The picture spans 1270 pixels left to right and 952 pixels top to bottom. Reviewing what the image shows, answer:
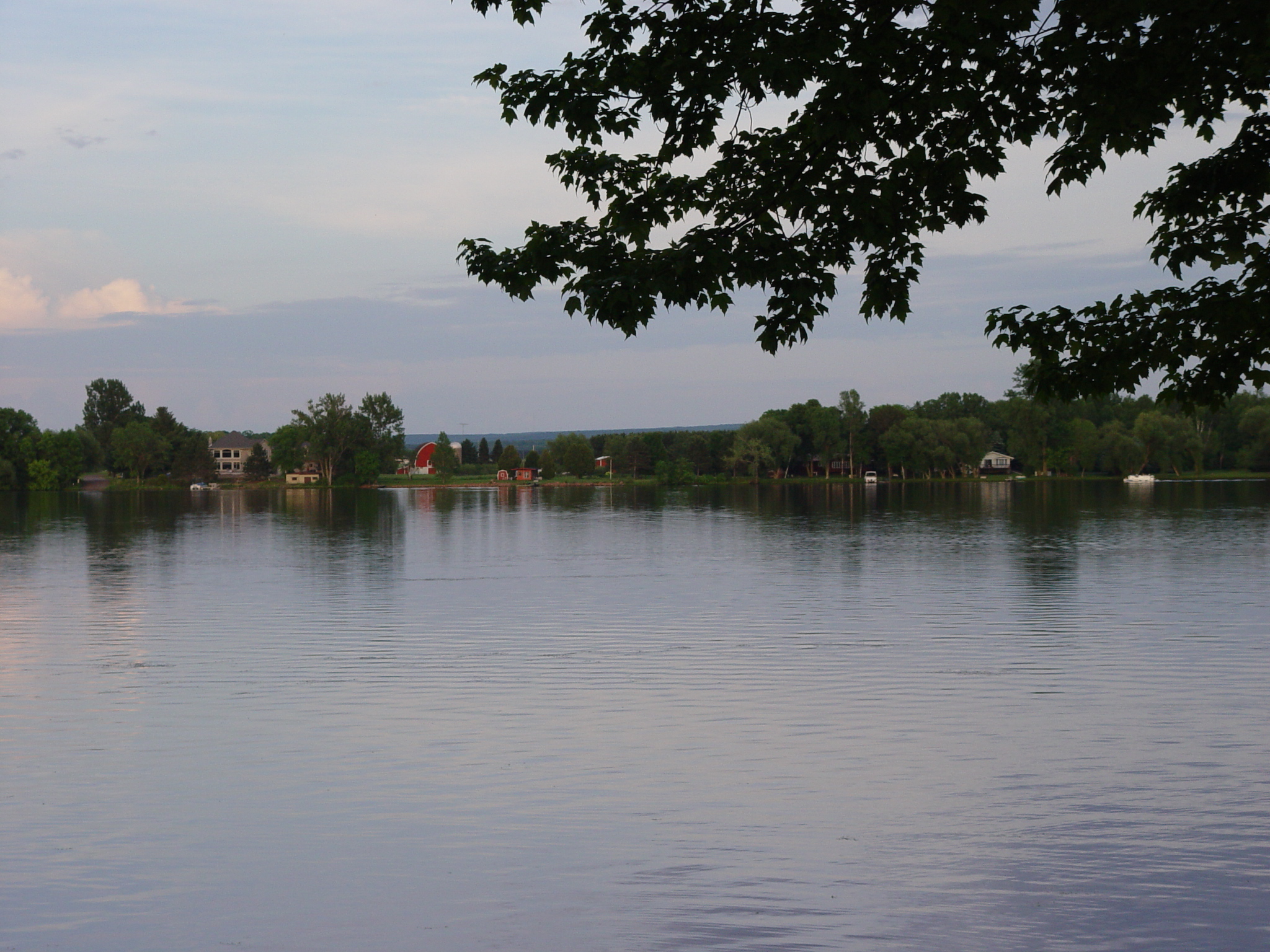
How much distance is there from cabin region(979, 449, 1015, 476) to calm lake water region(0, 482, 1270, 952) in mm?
165919

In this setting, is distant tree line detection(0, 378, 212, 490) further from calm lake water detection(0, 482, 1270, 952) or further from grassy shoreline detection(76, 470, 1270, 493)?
calm lake water detection(0, 482, 1270, 952)

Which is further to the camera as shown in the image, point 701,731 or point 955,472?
point 955,472

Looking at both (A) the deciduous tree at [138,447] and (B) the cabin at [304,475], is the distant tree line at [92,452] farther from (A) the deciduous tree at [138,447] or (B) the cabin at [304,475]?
(B) the cabin at [304,475]

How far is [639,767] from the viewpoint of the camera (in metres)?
13.0

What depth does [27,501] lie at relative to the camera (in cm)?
11300

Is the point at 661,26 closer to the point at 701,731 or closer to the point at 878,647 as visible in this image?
the point at 701,731

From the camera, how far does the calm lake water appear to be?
8805mm

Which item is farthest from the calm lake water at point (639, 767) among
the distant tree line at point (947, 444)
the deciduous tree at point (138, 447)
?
the deciduous tree at point (138, 447)

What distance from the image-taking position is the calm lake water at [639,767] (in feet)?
28.9

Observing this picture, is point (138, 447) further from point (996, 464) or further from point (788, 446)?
point (996, 464)

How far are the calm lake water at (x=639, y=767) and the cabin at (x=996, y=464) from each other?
A: 6532 inches

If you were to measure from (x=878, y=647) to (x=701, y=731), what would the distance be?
7.75 metres

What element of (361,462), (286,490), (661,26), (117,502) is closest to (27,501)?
(117,502)

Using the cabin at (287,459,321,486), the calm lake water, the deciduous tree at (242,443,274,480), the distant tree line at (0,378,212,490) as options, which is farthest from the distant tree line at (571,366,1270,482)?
the calm lake water
